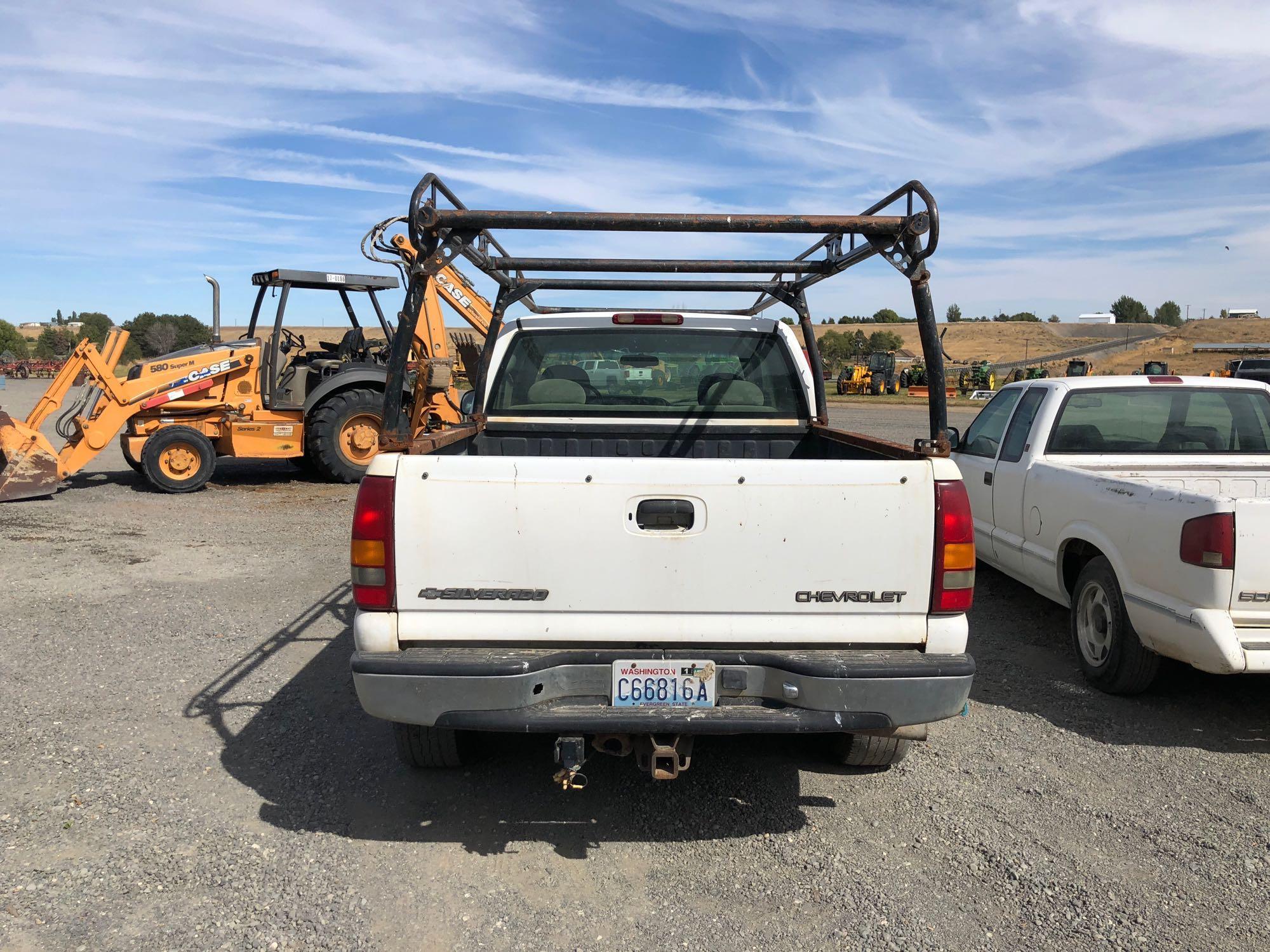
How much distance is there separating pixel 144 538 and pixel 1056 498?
783 centimetres

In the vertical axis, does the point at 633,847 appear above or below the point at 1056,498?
below

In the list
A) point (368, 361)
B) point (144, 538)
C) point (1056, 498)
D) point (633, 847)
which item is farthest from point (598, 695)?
point (368, 361)

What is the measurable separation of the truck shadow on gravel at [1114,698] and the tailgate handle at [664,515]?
2.62m

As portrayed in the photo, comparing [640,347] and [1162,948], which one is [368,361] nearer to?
[640,347]

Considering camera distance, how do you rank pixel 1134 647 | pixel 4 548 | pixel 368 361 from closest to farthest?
pixel 1134 647
pixel 4 548
pixel 368 361

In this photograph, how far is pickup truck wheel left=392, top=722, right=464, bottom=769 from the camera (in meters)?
3.73

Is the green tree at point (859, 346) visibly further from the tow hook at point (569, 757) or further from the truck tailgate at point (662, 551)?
the tow hook at point (569, 757)

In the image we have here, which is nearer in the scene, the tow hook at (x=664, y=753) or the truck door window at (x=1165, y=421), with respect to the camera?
the tow hook at (x=664, y=753)

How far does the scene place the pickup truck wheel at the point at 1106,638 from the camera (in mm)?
4703

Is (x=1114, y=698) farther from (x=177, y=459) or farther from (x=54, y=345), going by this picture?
(x=54, y=345)

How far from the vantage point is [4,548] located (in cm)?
812

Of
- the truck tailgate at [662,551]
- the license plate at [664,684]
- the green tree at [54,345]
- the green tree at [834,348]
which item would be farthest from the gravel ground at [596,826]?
the green tree at [54,345]

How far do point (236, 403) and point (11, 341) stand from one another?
236 feet

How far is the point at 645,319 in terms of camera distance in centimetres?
509
